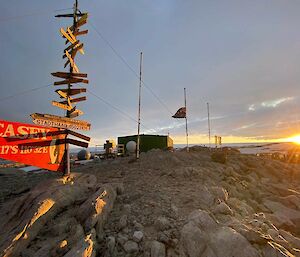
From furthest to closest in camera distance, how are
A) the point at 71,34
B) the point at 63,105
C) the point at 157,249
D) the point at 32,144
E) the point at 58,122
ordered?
1. the point at 71,34
2. the point at 63,105
3. the point at 58,122
4. the point at 32,144
5. the point at 157,249

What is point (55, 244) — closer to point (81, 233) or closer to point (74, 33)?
point (81, 233)

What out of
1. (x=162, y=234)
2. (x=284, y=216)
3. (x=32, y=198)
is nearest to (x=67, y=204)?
(x=32, y=198)

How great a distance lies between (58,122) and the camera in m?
11.1

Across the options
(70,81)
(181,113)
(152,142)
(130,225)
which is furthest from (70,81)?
(152,142)

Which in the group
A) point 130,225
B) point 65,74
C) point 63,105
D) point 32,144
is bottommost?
point 130,225

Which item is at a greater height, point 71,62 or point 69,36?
point 69,36

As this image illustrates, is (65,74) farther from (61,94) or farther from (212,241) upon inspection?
(212,241)

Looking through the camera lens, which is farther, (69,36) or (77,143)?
(77,143)

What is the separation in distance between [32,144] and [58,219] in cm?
322

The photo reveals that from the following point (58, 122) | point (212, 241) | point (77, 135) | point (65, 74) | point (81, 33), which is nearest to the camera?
point (212, 241)

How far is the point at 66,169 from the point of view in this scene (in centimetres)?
1147

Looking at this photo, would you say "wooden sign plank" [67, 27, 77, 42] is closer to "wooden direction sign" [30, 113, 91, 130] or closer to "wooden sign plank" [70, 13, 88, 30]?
"wooden sign plank" [70, 13, 88, 30]

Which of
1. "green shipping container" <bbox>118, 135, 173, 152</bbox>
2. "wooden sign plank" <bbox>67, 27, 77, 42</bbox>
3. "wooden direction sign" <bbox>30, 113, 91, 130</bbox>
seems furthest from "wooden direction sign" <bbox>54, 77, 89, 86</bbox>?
"green shipping container" <bbox>118, 135, 173, 152</bbox>

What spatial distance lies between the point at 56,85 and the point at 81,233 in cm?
698
